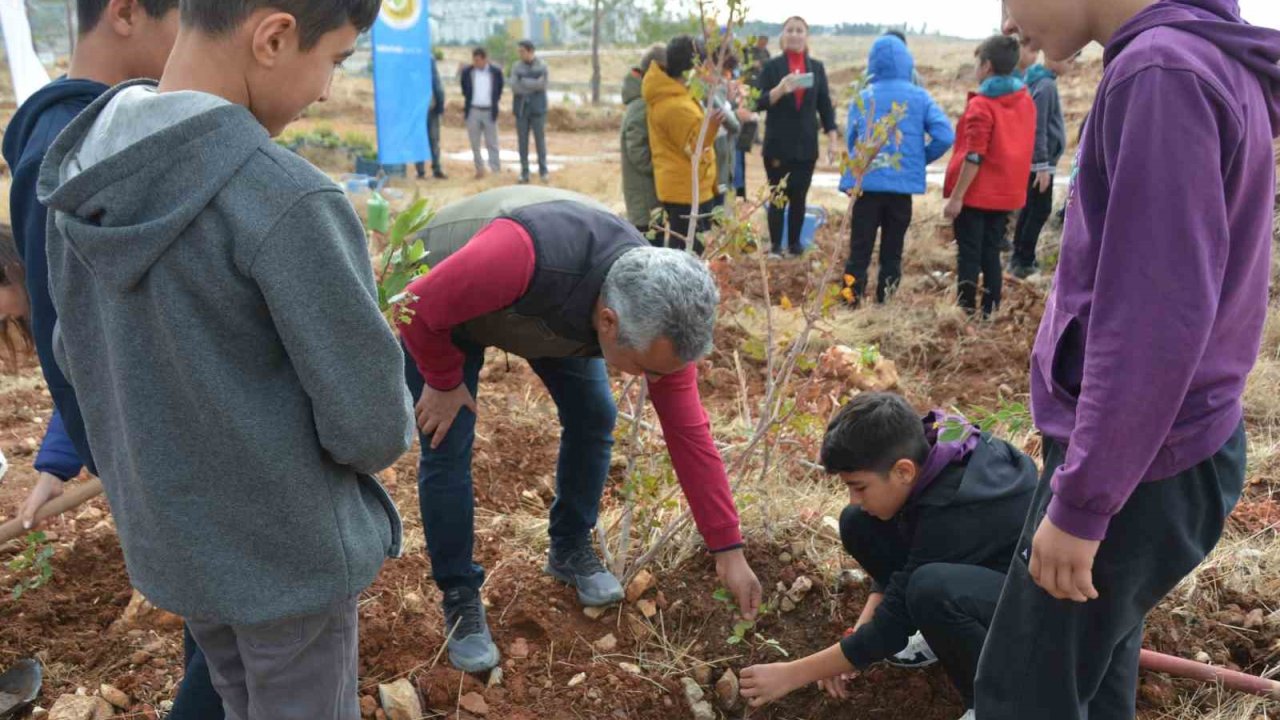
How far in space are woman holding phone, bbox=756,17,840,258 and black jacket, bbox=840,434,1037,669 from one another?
4353 mm

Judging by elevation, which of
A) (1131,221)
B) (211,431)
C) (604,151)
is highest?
(1131,221)

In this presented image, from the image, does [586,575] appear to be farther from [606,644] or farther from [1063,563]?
[1063,563]

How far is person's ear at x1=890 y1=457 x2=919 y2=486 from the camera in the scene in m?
2.13

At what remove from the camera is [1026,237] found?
6711 millimetres

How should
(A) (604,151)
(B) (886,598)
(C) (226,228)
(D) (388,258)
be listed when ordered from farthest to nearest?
(A) (604,151) → (B) (886,598) → (D) (388,258) → (C) (226,228)

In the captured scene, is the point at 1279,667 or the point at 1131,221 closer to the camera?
the point at 1131,221

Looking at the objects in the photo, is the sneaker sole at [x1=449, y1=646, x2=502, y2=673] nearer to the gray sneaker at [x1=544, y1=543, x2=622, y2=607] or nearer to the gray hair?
the gray sneaker at [x1=544, y1=543, x2=622, y2=607]

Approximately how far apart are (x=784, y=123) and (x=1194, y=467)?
532 cm

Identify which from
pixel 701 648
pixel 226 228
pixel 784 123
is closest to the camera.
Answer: pixel 226 228

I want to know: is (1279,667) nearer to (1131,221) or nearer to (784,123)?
(1131,221)

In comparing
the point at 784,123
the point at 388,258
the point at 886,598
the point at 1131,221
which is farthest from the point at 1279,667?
the point at 784,123

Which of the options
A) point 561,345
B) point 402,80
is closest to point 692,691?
point 561,345

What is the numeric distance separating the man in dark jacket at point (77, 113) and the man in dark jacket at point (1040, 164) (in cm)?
538

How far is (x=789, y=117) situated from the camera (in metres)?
6.39
